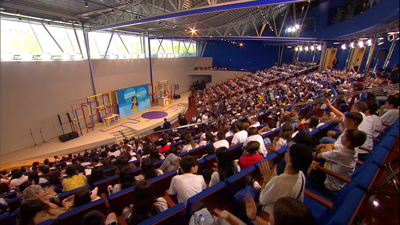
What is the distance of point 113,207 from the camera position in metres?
2.26

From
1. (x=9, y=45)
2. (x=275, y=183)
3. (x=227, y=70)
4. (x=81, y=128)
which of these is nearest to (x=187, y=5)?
(x=9, y=45)

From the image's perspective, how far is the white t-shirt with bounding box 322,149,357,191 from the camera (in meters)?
2.01

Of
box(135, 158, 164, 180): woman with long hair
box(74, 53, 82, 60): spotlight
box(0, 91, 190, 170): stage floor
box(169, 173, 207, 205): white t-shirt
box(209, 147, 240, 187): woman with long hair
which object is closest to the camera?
box(169, 173, 207, 205): white t-shirt

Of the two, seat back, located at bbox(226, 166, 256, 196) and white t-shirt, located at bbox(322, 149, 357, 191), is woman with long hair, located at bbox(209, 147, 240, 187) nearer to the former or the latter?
seat back, located at bbox(226, 166, 256, 196)

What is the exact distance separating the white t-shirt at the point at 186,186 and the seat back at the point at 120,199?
55cm

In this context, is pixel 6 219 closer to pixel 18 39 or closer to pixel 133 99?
pixel 18 39

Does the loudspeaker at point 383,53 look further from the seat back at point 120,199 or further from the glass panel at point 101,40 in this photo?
the glass panel at point 101,40

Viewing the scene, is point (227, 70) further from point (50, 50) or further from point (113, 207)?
point (113, 207)

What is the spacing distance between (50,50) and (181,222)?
470 inches

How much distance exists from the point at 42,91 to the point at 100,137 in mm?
3659

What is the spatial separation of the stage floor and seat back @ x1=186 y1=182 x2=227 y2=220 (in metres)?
9.37

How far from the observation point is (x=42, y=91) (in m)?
9.42

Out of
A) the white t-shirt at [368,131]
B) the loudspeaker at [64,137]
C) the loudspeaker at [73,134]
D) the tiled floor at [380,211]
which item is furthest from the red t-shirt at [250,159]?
the loudspeaker at [73,134]

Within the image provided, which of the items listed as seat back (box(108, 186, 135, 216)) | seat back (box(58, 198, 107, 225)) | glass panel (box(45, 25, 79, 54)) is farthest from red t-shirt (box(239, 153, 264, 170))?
glass panel (box(45, 25, 79, 54))
